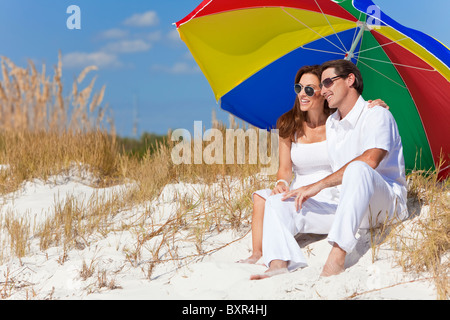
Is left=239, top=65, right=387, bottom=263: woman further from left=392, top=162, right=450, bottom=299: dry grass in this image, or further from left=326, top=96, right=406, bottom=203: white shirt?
left=392, top=162, right=450, bottom=299: dry grass

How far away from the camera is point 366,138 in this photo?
11.8 feet

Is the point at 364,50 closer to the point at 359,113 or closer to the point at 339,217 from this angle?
the point at 359,113

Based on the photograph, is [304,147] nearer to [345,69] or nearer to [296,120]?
[296,120]

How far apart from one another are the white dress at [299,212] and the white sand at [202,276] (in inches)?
6.5

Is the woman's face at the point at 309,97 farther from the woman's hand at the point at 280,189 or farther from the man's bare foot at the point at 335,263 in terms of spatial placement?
the man's bare foot at the point at 335,263

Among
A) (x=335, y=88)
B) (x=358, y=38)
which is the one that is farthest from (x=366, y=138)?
(x=358, y=38)

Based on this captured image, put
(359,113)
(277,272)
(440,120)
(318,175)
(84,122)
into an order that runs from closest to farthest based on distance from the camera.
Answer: (277,272), (359,113), (318,175), (440,120), (84,122)

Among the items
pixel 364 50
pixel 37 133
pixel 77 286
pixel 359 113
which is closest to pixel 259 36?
pixel 364 50

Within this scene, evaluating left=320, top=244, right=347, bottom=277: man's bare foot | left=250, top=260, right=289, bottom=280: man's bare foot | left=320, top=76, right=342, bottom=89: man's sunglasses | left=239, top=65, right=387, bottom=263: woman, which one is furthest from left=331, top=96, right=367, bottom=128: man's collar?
left=250, top=260, right=289, bottom=280: man's bare foot

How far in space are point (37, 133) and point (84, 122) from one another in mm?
767

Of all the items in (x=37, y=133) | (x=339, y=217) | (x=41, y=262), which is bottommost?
(x=41, y=262)

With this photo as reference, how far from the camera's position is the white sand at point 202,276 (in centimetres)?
316

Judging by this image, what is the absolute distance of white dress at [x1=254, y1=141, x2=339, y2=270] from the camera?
356 centimetres

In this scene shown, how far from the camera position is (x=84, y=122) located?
7.64 m
